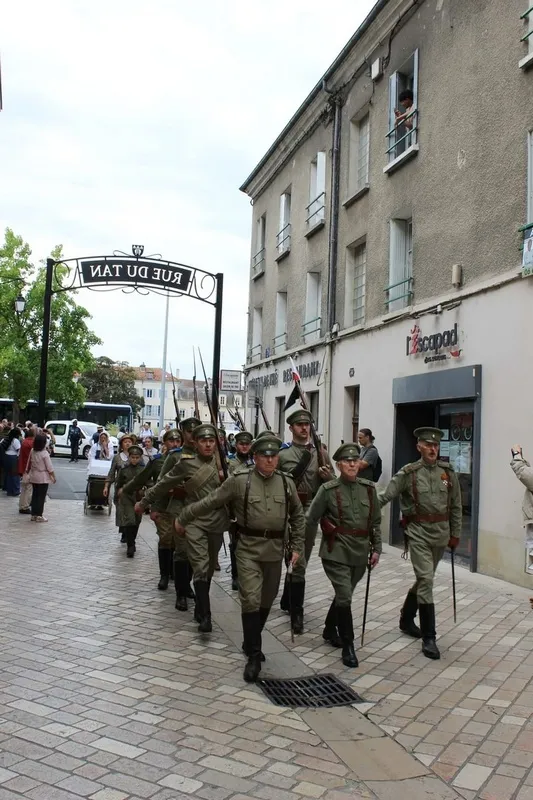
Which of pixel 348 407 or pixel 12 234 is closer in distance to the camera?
pixel 348 407

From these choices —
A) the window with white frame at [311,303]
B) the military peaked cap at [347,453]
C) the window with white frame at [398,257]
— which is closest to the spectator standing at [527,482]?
the military peaked cap at [347,453]

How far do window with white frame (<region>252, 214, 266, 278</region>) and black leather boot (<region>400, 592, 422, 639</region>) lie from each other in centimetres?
1533

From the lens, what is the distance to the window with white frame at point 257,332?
2145 cm

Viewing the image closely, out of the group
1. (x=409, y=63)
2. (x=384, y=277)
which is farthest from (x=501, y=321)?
(x=409, y=63)

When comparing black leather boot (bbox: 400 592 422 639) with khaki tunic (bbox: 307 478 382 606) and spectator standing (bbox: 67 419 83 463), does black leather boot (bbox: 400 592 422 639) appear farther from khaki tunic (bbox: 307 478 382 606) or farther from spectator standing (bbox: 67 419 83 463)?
spectator standing (bbox: 67 419 83 463)

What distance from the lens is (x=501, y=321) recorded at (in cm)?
959

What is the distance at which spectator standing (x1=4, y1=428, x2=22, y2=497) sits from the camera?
17797 millimetres

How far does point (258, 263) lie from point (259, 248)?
570 millimetres

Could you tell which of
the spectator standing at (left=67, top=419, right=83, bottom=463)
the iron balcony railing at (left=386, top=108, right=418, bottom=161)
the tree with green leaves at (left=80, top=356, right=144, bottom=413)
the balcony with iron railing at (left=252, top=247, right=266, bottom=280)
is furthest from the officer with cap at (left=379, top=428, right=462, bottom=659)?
the tree with green leaves at (left=80, top=356, right=144, bottom=413)

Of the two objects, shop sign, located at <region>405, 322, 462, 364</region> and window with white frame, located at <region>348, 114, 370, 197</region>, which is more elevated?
window with white frame, located at <region>348, 114, 370, 197</region>

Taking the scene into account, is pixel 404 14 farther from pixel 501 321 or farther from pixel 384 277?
pixel 501 321

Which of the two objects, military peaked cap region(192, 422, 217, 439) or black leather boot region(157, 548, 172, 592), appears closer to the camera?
military peaked cap region(192, 422, 217, 439)

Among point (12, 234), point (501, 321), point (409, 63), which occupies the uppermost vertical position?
point (12, 234)

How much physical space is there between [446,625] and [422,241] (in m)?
6.54
